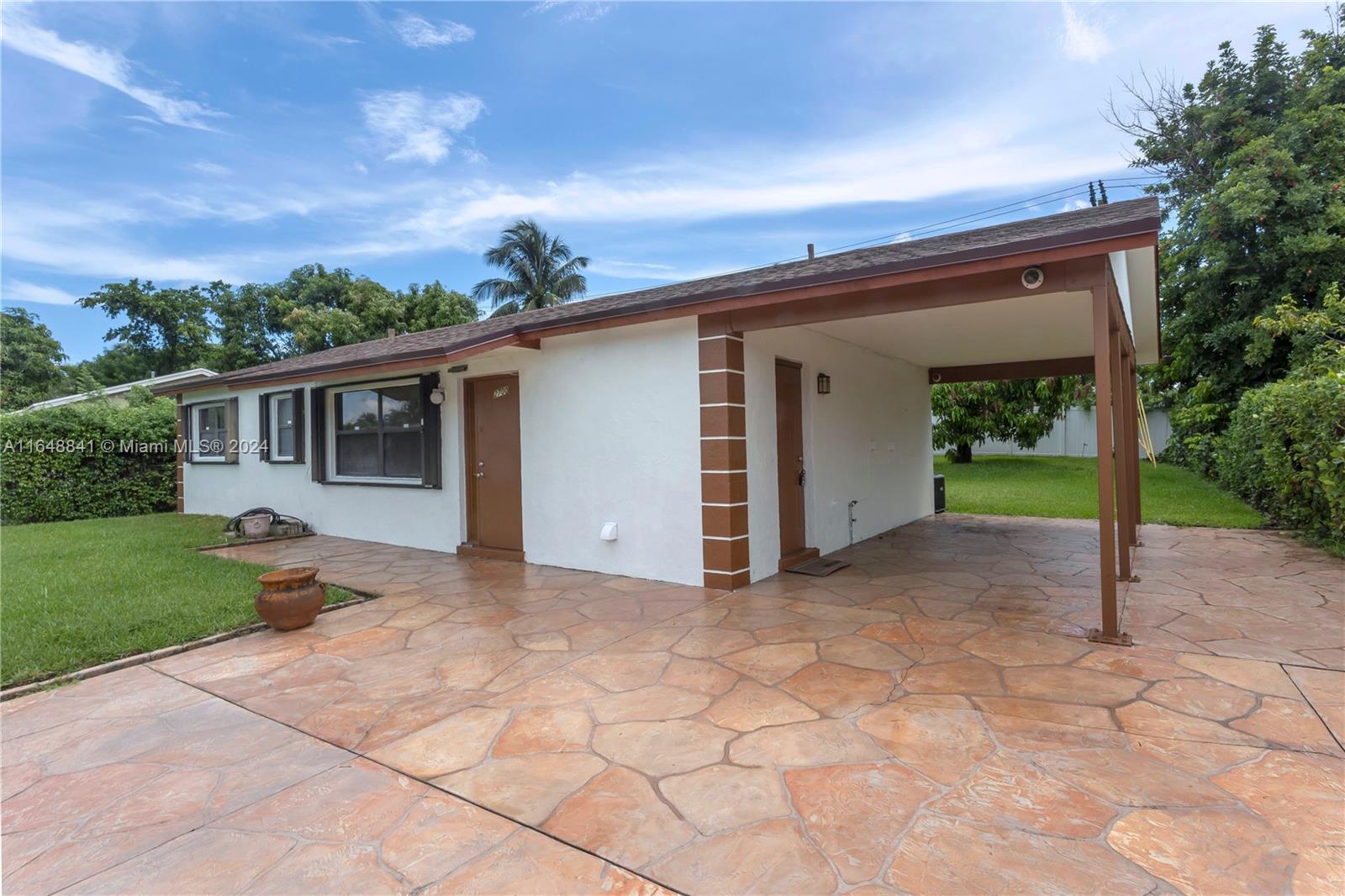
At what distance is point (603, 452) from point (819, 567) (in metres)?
2.58

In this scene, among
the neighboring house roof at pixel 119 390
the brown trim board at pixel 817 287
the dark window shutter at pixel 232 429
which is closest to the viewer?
the brown trim board at pixel 817 287

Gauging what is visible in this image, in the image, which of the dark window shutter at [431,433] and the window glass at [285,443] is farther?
the window glass at [285,443]

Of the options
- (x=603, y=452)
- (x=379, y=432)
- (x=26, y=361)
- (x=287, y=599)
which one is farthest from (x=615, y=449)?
(x=26, y=361)

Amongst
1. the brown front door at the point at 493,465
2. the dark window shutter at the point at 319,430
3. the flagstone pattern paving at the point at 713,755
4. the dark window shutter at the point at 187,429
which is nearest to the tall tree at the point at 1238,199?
the flagstone pattern paving at the point at 713,755

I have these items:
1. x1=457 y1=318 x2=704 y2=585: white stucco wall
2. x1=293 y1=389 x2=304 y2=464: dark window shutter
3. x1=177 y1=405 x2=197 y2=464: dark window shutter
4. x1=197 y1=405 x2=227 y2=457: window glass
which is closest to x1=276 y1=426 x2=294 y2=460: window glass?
x1=293 y1=389 x2=304 y2=464: dark window shutter

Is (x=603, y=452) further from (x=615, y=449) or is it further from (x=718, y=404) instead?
(x=718, y=404)

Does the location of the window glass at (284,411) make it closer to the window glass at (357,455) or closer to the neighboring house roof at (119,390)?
the window glass at (357,455)

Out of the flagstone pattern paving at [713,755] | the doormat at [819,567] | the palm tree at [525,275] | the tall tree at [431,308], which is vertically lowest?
the flagstone pattern paving at [713,755]

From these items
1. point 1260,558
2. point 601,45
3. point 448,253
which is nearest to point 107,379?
point 448,253

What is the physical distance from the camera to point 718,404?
17.9 ft

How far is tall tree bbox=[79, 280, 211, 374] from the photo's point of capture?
89.6 ft

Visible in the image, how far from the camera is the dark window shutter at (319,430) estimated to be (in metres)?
9.02

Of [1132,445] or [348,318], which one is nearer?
[1132,445]

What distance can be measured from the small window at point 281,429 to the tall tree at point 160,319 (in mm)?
23338
